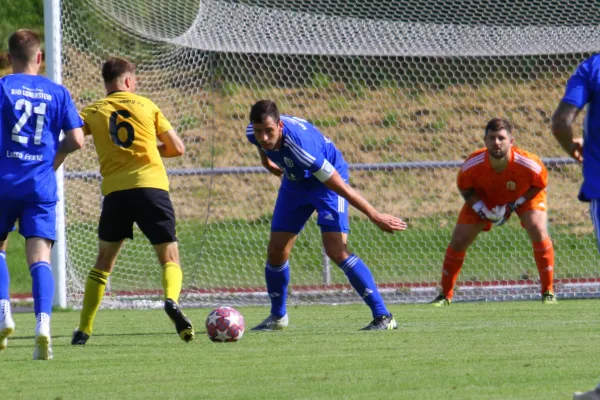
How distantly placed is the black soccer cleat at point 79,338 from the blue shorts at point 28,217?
3.32 ft

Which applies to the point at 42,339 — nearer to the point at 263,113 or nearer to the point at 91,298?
the point at 91,298

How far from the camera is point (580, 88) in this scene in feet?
15.4

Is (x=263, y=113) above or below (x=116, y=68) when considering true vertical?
below

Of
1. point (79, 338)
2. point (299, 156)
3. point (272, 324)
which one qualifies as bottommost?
point (272, 324)

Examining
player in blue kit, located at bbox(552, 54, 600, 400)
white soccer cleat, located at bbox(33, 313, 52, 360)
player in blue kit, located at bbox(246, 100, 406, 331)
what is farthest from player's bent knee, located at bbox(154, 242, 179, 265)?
player in blue kit, located at bbox(552, 54, 600, 400)

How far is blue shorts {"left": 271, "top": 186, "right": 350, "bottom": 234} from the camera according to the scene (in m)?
8.11

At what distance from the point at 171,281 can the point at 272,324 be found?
4.46ft

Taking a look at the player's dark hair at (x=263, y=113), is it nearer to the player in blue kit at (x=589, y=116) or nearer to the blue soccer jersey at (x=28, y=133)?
the blue soccer jersey at (x=28, y=133)

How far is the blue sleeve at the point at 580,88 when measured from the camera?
4699 millimetres

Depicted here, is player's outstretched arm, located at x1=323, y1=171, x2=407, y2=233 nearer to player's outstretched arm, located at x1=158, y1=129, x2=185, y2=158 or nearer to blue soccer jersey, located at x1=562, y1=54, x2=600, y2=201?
player's outstretched arm, located at x1=158, y1=129, x2=185, y2=158

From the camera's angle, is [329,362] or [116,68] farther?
[116,68]

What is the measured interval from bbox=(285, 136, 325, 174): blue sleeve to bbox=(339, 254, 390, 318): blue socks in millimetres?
928

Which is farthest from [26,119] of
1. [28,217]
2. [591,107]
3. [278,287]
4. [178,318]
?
[591,107]

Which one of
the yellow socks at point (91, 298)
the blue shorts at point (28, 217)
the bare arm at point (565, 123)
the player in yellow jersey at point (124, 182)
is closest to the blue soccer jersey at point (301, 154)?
the player in yellow jersey at point (124, 182)
